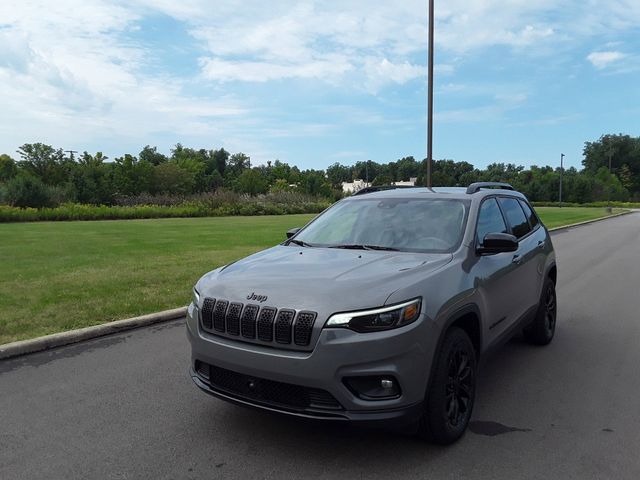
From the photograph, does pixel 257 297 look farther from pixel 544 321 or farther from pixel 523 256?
pixel 544 321

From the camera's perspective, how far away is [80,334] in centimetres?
597

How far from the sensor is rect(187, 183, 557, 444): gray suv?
3.01 meters

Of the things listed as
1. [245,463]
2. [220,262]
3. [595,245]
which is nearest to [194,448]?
[245,463]

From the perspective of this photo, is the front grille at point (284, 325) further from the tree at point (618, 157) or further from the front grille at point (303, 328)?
the tree at point (618, 157)

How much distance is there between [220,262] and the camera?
38.5 feet

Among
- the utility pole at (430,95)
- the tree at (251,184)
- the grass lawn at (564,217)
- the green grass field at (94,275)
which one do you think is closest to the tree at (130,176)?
the tree at (251,184)

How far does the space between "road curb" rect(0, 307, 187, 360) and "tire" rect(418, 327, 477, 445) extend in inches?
167

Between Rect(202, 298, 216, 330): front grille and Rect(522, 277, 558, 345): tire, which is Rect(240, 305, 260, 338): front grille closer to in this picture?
Rect(202, 298, 216, 330): front grille

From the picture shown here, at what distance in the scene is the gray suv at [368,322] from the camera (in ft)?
9.89

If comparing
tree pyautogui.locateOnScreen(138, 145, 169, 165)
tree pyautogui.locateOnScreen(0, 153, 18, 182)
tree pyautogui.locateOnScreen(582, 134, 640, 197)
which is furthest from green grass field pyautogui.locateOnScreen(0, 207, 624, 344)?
tree pyautogui.locateOnScreen(582, 134, 640, 197)

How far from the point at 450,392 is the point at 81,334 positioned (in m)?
4.37

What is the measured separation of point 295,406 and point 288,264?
1034 mm

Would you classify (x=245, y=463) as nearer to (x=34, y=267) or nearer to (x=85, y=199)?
(x=34, y=267)

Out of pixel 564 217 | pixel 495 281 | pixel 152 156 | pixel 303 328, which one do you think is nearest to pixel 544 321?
pixel 495 281
